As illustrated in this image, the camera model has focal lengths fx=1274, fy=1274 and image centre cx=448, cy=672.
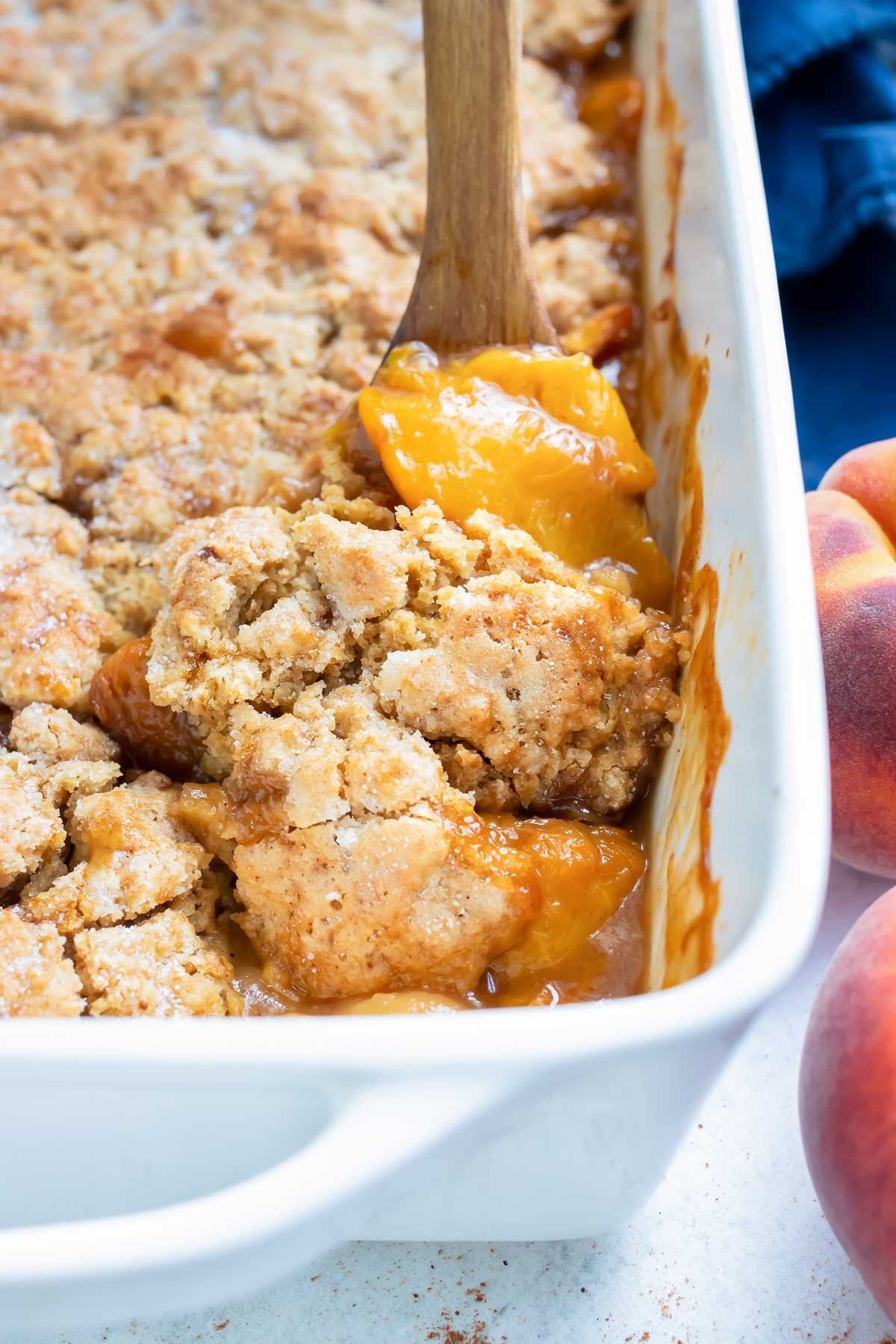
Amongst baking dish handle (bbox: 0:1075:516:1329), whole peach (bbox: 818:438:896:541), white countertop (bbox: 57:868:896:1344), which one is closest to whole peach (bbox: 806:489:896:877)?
whole peach (bbox: 818:438:896:541)

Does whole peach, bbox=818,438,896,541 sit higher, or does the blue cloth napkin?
the blue cloth napkin

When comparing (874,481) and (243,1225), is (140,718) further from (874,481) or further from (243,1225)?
(874,481)

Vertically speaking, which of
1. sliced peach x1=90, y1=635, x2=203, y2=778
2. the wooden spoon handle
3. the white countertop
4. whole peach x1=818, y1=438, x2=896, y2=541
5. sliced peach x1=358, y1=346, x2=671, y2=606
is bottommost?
the white countertop

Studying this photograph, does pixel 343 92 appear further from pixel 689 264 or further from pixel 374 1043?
pixel 374 1043

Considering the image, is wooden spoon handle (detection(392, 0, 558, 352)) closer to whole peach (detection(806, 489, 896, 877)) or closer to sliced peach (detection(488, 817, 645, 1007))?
whole peach (detection(806, 489, 896, 877))

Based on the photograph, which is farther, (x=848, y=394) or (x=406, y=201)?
(x=848, y=394)

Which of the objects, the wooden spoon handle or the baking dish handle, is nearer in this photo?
the baking dish handle

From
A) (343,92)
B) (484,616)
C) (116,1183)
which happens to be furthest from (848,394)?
(116,1183)
